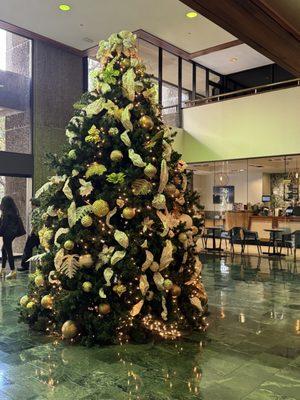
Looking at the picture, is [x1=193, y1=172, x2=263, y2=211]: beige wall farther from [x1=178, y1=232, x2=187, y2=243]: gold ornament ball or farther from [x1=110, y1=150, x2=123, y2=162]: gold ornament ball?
[x1=110, y1=150, x2=123, y2=162]: gold ornament ball

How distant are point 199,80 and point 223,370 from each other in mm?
11978

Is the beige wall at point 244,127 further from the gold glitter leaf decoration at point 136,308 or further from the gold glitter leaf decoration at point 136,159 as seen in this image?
the gold glitter leaf decoration at point 136,308

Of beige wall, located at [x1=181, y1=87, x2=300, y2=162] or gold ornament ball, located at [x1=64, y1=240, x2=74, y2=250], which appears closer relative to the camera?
gold ornament ball, located at [x1=64, y1=240, x2=74, y2=250]

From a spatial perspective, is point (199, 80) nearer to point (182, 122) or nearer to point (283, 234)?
point (182, 122)

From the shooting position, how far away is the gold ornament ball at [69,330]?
3924 mm

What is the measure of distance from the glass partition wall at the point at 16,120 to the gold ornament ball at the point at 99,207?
5979 millimetres

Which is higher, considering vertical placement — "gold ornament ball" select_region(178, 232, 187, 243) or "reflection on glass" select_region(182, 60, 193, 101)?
"reflection on glass" select_region(182, 60, 193, 101)

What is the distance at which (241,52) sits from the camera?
1211 cm

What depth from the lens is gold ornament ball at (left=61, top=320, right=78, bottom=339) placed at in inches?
154

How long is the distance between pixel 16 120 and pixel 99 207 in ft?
23.1

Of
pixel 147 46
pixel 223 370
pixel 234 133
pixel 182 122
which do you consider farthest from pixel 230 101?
pixel 223 370

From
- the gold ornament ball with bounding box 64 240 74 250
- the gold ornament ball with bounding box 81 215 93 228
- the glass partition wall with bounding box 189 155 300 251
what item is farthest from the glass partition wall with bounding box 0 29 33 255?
the gold ornament ball with bounding box 81 215 93 228

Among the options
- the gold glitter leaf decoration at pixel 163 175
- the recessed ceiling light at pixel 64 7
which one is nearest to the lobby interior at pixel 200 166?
the recessed ceiling light at pixel 64 7

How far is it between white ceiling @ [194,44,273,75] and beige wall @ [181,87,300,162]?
1514 mm
